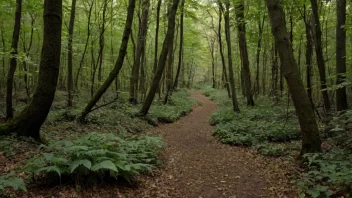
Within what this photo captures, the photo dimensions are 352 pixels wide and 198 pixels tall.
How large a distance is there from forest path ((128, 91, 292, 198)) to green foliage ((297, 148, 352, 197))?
2.05 ft

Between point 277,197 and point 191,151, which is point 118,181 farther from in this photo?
point 191,151

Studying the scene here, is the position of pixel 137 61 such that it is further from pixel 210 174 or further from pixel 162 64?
pixel 210 174

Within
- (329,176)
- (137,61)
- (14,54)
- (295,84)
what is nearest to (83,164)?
(329,176)

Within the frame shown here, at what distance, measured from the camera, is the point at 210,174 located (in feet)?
21.8

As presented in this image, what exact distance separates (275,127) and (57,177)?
8.37 m

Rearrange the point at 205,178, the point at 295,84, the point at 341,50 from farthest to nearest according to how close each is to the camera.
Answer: the point at 341,50, the point at 205,178, the point at 295,84

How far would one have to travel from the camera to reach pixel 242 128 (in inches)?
418

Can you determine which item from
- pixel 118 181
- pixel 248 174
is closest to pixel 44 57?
pixel 118 181

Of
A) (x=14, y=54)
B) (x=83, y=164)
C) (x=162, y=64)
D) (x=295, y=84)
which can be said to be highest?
(x=162, y=64)

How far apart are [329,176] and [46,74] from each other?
22.7 ft

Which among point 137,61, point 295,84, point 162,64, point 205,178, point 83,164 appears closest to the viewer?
point 83,164

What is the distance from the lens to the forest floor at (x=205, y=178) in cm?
480

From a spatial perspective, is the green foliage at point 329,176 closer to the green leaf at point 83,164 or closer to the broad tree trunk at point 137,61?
the green leaf at point 83,164

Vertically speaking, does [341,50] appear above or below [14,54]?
above
